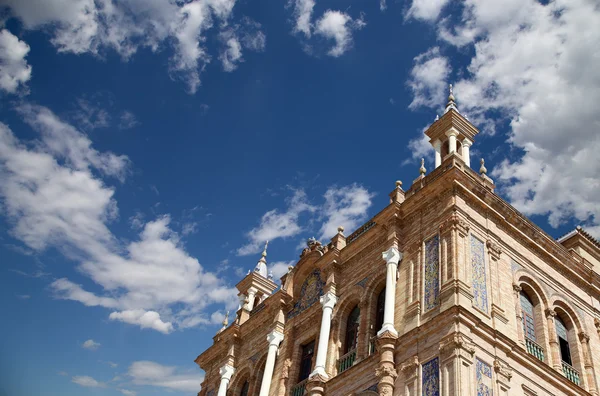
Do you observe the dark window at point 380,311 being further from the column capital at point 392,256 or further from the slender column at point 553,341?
the slender column at point 553,341

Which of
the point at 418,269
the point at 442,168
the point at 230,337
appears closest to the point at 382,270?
the point at 418,269

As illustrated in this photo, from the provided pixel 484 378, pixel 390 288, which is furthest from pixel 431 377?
pixel 390 288

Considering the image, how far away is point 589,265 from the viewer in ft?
85.4

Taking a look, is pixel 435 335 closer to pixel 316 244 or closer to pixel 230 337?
pixel 316 244

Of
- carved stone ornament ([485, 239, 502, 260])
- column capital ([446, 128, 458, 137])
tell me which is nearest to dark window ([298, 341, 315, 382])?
carved stone ornament ([485, 239, 502, 260])

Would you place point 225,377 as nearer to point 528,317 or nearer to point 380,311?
point 380,311

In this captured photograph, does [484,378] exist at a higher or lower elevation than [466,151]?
lower

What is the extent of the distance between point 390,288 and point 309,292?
6.06 metres

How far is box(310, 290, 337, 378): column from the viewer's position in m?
22.6

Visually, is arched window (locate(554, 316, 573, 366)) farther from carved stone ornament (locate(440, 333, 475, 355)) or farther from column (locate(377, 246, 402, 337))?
carved stone ornament (locate(440, 333, 475, 355))

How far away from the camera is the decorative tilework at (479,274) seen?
65.5 feet

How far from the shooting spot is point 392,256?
22844 millimetres

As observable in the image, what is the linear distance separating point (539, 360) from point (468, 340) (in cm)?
337

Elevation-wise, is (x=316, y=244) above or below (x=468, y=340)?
above
